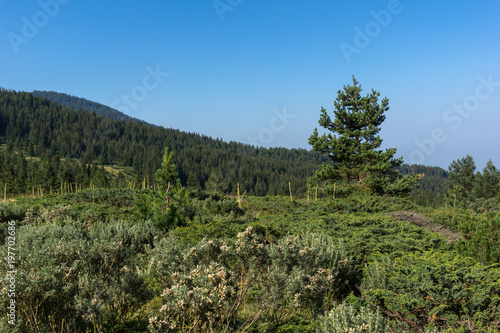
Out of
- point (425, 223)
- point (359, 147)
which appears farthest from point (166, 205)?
point (359, 147)

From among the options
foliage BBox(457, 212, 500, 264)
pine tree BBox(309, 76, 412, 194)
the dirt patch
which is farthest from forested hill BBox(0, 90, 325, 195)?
foliage BBox(457, 212, 500, 264)

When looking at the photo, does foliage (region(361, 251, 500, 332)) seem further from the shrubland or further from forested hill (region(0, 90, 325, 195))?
forested hill (region(0, 90, 325, 195))

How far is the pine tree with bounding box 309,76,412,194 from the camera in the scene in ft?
63.7

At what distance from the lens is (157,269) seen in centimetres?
368

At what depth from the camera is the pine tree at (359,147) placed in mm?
19422

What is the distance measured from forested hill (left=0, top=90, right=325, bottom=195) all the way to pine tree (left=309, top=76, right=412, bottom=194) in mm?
72507

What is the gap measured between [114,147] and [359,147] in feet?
416

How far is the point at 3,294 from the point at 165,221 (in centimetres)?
656

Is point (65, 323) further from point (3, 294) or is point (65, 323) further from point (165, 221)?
point (165, 221)

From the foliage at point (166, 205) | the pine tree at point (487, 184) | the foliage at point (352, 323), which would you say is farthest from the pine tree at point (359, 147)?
the pine tree at point (487, 184)

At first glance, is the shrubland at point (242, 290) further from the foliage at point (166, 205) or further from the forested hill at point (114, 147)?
the forested hill at point (114, 147)

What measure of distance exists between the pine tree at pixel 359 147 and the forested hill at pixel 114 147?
238ft

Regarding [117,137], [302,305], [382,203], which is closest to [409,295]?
[302,305]

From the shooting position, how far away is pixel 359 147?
20.4 metres
